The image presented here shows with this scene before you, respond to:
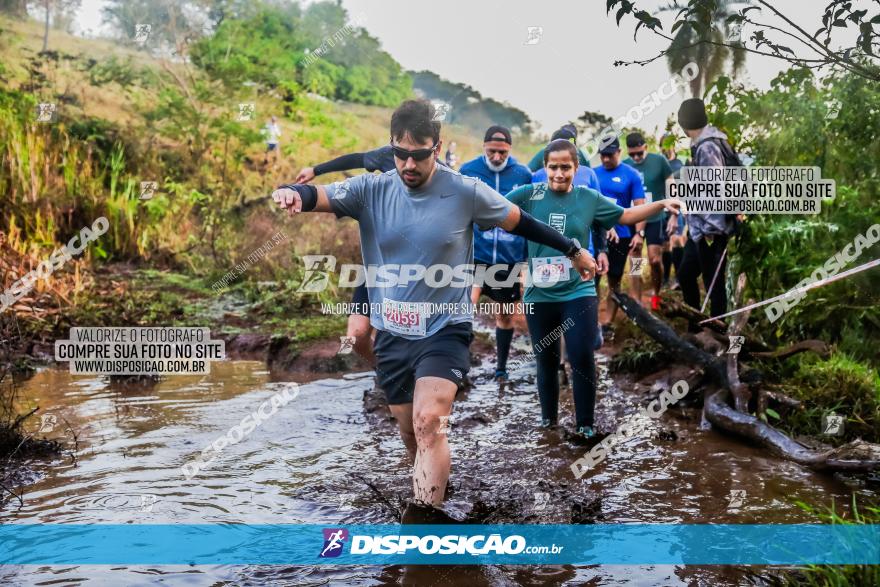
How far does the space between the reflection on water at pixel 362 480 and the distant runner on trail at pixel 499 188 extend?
105 centimetres

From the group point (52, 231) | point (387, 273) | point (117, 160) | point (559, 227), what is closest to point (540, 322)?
point (559, 227)

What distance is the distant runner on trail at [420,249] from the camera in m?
4.03

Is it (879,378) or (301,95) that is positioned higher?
(301,95)

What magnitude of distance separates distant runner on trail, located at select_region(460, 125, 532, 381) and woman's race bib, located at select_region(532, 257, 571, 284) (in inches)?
64.5

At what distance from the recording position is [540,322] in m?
6.07

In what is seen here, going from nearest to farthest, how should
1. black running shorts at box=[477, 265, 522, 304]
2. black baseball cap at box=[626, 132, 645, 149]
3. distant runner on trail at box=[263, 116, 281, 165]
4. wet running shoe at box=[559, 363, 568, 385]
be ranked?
1. black running shorts at box=[477, 265, 522, 304]
2. wet running shoe at box=[559, 363, 568, 385]
3. black baseball cap at box=[626, 132, 645, 149]
4. distant runner on trail at box=[263, 116, 281, 165]

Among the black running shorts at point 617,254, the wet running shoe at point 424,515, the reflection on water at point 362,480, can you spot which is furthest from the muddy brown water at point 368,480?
the black running shorts at point 617,254

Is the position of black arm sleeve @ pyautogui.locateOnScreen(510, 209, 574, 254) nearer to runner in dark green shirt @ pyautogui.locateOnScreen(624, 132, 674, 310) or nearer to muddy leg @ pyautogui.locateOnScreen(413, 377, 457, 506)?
muddy leg @ pyautogui.locateOnScreen(413, 377, 457, 506)

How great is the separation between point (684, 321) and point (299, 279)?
584 centimetres

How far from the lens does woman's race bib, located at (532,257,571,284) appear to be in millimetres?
5875

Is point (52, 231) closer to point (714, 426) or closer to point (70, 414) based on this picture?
point (70, 414)

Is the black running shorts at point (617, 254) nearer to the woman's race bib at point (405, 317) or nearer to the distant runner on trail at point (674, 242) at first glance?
the distant runner on trail at point (674, 242)

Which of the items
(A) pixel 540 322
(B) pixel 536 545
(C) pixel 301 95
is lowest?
(B) pixel 536 545

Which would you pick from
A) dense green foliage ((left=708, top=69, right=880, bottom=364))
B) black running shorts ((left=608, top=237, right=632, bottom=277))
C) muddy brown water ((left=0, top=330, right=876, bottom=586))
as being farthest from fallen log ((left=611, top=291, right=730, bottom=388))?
black running shorts ((left=608, top=237, right=632, bottom=277))
